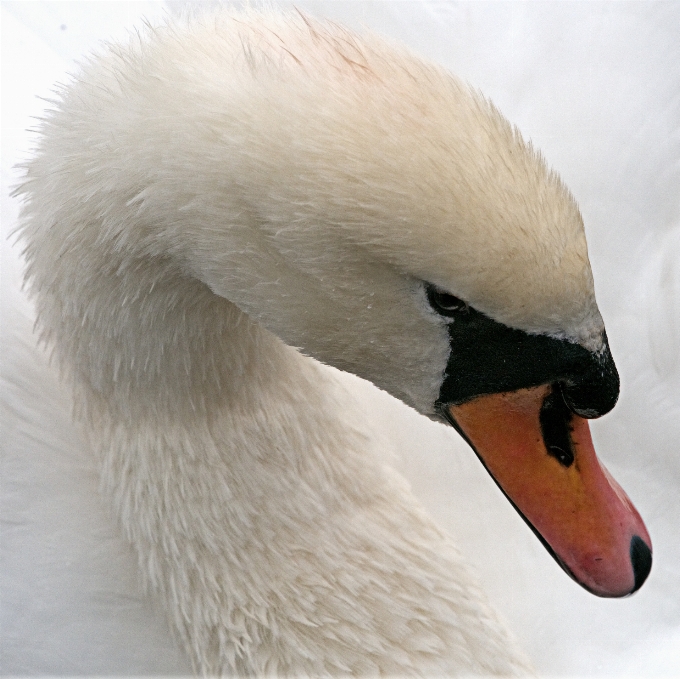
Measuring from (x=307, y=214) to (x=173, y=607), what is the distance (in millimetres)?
1139

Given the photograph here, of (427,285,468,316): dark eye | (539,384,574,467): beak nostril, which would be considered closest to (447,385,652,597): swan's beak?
(539,384,574,467): beak nostril

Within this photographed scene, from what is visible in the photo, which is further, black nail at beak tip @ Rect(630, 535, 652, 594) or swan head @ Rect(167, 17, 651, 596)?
black nail at beak tip @ Rect(630, 535, 652, 594)

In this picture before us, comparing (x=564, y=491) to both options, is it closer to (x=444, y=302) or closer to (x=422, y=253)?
(x=444, y=302)

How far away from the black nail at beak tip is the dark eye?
576 mm

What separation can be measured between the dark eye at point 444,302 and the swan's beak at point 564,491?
225mm

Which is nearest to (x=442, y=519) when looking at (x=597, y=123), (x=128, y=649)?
(x=128, y=649)

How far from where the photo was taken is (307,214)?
1.55 metres

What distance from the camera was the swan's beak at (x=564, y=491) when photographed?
183 centimetres

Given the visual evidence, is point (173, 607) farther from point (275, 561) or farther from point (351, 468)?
point (351, 468)

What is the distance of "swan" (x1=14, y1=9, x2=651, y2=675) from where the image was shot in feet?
5.00

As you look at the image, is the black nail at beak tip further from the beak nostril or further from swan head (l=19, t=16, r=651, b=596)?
the beak nostril

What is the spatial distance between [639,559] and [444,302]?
2.07 feet

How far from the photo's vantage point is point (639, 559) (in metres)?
1.88

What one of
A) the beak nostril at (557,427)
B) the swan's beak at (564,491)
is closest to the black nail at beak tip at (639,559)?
the swan's beak at (564,491)
